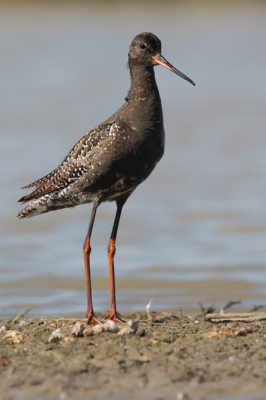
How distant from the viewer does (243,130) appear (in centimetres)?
1998

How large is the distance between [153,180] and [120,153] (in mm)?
9136

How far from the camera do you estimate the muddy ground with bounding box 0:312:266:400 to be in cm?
473

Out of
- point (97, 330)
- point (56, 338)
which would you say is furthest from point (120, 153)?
point (56, 338)

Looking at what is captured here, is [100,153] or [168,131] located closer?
[100,153]

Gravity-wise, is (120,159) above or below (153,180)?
below

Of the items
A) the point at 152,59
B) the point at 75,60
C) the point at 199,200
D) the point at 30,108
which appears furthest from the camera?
the point at 75,60

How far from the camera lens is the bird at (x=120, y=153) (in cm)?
710

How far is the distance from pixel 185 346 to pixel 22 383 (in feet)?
5.58

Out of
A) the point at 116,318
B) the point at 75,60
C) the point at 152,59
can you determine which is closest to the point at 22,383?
the point at 116,318

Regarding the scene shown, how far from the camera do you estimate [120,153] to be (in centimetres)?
705

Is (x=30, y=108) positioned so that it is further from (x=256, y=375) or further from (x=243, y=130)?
(x=256, y=375)

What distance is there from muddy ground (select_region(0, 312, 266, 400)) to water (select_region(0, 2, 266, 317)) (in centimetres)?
322

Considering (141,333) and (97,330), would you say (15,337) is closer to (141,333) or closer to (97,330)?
(97,330)

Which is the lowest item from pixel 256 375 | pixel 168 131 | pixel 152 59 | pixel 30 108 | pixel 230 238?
pixel 256 375
